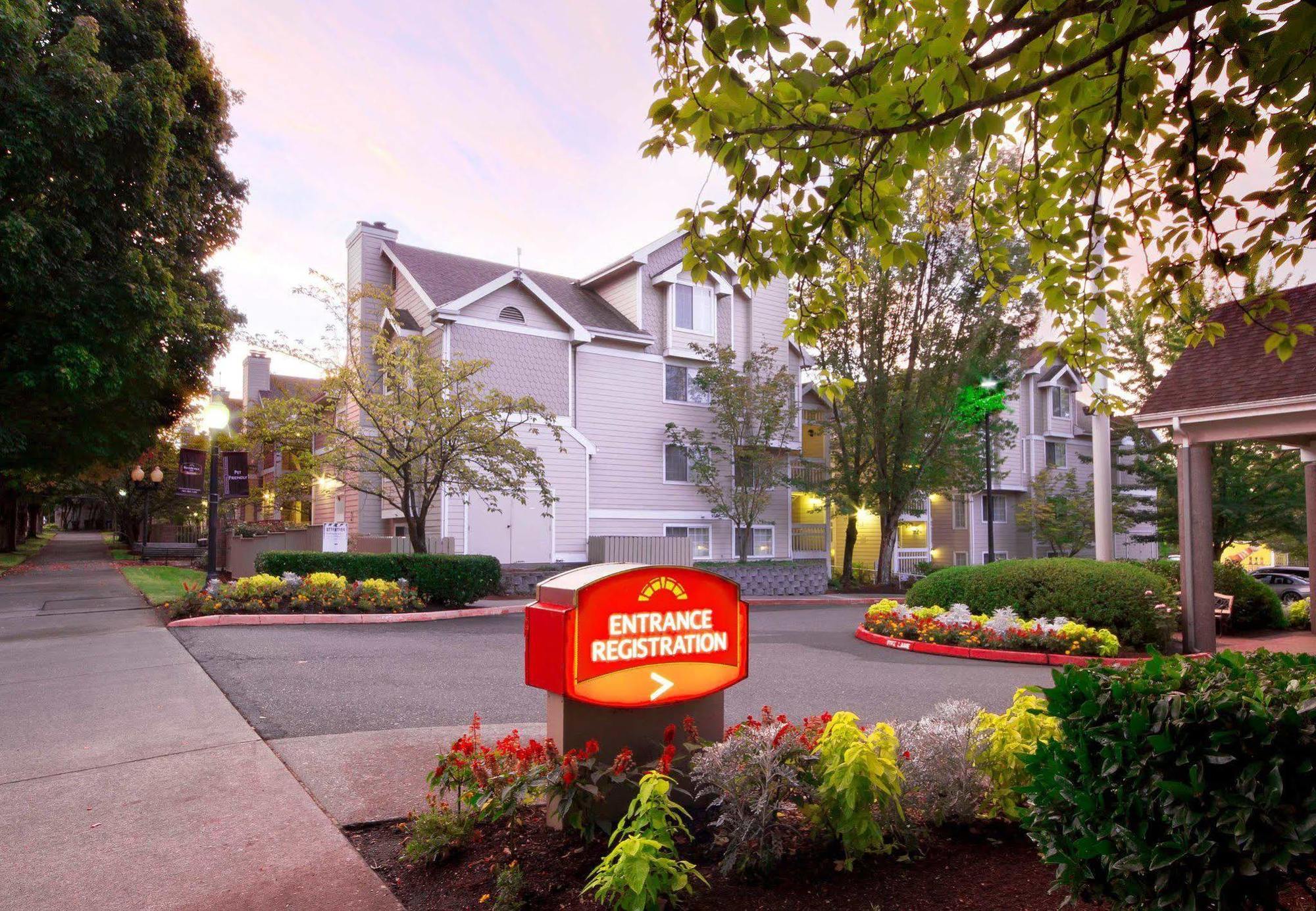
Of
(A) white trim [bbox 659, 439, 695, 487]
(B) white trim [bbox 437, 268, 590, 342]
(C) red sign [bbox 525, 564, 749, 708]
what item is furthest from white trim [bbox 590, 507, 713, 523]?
(C) red sign [bbox 525, 564, 749, 708]

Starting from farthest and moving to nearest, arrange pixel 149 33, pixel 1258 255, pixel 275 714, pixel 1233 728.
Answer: pixel 149 33
pixel 275 714
pixel 1258 255
pixel 1233 728

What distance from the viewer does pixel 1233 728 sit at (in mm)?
2754

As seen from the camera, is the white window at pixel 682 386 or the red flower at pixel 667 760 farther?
the white window at pixel 682 386

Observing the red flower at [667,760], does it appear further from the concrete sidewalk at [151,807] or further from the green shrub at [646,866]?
the concrete sidewalk at [151,807]

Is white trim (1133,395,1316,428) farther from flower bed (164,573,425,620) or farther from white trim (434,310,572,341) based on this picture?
white trim (434,310,572,341)

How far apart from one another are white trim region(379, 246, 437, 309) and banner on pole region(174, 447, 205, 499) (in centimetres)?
703

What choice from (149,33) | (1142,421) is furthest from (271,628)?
(149,33)

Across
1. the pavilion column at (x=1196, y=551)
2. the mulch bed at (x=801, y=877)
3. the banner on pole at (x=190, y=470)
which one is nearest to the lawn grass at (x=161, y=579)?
the banner on pole at (x=190, y=470)

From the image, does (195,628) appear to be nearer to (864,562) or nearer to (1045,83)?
(1045,83)

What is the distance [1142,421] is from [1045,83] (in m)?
11.5

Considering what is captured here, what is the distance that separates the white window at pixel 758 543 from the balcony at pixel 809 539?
5.79ft

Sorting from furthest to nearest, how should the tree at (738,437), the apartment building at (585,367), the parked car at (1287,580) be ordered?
the tree at (738,437)
the parked car at (1287,580)
the apartment building at (585,367)

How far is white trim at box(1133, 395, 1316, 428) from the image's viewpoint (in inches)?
458

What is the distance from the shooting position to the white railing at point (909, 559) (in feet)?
112
